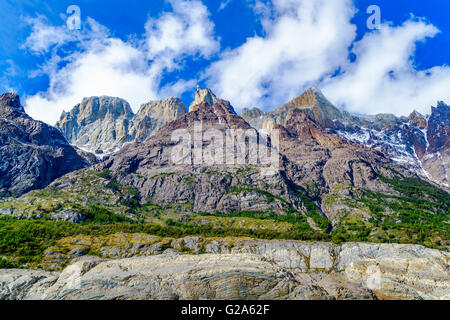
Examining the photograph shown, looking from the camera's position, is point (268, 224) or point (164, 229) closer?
point (164, 229)

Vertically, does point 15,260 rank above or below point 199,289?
below

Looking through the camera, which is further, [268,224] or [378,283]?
[268,224]

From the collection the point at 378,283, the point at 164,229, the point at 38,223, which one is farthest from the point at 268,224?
the point at 378,283

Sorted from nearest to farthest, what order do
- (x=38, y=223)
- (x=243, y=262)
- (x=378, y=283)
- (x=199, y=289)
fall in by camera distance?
(x=199, y=289) < (x=243, y=262) < (x=378, y=283) < (x=38, y=223)

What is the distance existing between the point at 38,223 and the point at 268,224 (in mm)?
134152

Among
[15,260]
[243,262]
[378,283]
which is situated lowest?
[15,260]

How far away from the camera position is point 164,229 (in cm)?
15825
